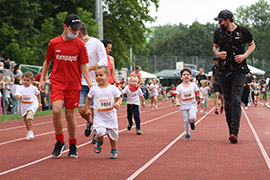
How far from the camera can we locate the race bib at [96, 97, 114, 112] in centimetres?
696

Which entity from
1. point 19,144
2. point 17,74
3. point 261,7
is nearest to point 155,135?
point 19,144

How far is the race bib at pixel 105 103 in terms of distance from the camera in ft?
22.9

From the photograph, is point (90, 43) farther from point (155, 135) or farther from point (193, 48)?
point (193, 48)

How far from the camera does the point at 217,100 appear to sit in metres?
18.8

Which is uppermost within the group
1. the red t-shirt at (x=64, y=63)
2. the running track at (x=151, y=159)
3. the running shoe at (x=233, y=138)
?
the red t-shirt at (x=64, y=63)

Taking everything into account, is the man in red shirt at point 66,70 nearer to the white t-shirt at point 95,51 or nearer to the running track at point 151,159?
the running track at point 151,159

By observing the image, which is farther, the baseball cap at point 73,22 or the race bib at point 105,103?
the race bib at point 105,103

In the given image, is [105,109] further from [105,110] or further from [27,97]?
[27,97]

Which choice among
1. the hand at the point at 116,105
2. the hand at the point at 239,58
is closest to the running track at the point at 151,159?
the hand at the point at 116,105

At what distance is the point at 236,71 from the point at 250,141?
1.39 metres

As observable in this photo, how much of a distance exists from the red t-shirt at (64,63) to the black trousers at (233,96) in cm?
299

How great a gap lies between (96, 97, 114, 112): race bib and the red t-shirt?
0.42 meters

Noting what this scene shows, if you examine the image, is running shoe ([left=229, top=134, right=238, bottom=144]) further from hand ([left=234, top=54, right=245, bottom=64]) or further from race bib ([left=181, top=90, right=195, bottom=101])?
race bib ([left=181, top=90, right=195, bottom=101])

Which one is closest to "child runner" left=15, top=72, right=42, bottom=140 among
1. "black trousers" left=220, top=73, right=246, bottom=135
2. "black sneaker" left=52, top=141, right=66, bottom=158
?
"black sneaker" left=52, top=141, right=66, bottom=158
